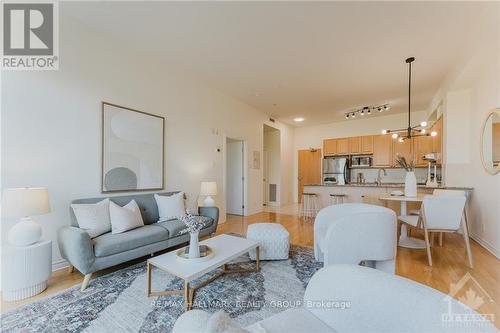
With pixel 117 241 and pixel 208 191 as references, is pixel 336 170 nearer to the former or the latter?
pixel 208 191

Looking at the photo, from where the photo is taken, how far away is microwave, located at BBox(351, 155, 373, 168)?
681cm

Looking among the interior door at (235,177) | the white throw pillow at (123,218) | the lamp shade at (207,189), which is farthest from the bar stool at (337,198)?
the white throw pillow at (123,218)

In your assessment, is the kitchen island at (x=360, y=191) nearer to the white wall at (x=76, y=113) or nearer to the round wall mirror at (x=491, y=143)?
the round wall mirror at (x=491, y=143)

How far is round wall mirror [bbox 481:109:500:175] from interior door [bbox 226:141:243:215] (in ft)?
15.1

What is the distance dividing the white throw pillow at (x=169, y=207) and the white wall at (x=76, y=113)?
0.58m

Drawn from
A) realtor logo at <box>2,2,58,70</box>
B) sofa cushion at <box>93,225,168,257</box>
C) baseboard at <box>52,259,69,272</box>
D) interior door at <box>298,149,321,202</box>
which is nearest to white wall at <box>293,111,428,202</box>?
interior door at <box>298,149,321,202</box>

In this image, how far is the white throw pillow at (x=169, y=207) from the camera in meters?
3.24

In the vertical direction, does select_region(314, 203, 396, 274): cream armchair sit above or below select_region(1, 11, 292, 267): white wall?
below

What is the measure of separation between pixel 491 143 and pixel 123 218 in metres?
5.11

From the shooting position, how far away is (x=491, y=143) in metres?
3.13

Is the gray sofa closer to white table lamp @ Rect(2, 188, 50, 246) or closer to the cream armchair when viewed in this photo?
white table lamp @ Rect(2, 188, 50, 246)

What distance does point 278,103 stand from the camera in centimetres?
574

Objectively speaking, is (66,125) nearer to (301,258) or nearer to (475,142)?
(301,258)

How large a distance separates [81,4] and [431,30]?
4.22 meters
